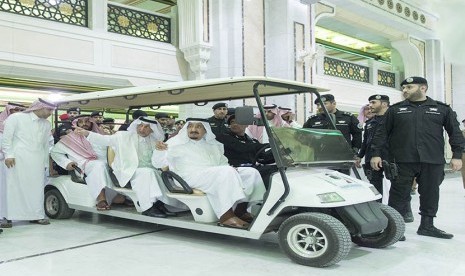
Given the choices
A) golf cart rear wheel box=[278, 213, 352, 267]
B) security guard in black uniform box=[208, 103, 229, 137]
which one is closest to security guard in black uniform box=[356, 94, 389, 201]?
security guard in black uniform box=[208, 103, 229, 137]

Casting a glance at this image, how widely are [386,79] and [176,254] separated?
13506 mm

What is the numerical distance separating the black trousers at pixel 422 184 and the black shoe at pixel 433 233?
153 mm

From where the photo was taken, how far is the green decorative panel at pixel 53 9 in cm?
750

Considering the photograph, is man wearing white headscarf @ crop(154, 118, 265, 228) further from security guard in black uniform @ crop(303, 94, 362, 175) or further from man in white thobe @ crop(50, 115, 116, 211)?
security guard in black uniform @ crop(303, 94, 362, 175)

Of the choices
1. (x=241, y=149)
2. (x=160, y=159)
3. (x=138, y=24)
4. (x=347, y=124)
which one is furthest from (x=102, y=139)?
(x=138, y=24)

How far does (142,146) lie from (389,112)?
269 centimetres

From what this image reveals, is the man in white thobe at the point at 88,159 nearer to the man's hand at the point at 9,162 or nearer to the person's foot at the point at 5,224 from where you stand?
the man's hand at the point at 9,162

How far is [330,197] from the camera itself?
11.8ft

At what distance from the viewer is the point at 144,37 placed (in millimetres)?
9266

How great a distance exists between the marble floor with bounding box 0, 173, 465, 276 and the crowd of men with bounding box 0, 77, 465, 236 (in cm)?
27

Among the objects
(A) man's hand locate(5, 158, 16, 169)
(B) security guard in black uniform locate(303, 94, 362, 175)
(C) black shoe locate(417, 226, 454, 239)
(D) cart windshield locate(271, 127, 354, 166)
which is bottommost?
(C) black shoe locate(417, 226, 454, 239)

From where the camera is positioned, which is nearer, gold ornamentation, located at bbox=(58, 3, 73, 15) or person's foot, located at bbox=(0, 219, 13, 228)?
person's foot, located at bbox=(0, 219, 13, 228)

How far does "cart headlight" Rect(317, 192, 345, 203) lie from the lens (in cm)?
357

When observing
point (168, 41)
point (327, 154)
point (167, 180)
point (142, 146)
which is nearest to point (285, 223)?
point (327, 154)
